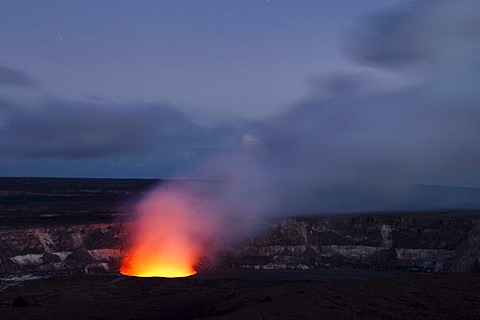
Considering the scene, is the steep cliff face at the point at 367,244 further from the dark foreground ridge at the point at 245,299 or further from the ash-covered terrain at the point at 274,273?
the dark foreground ridge at the point at 245,299

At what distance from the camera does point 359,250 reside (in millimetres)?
51531

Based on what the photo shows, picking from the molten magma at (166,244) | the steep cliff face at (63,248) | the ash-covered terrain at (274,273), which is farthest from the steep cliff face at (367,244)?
the steep cliff face at (63,248)

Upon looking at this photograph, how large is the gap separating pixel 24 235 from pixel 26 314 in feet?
97.6

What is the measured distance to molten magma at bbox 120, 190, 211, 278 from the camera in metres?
48.2

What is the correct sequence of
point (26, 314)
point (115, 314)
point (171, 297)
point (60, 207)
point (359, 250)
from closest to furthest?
point (26, 314) < point (115, 314) < point (171, 297) < point (359, 250) < point (60, 207)

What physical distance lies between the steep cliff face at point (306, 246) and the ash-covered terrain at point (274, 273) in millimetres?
106

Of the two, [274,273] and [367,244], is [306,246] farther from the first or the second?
[274,273]

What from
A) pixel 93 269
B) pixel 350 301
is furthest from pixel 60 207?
pixel 350 301

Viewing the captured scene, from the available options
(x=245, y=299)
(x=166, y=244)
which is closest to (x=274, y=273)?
(x=166, y=244)

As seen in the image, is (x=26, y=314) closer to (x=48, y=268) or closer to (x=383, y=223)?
(x=48, y=268)

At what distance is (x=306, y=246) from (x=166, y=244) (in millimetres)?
15260

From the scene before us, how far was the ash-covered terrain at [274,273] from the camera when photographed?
2492cm

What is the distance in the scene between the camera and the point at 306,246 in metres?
52.9

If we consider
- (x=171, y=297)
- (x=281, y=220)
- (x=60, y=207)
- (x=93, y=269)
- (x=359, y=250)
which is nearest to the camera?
(x=171, y=297)
